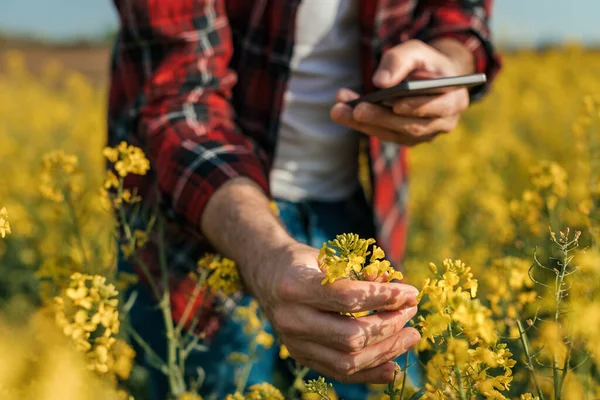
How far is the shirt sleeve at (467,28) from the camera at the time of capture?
1.92 m

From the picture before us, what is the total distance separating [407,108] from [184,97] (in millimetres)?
553

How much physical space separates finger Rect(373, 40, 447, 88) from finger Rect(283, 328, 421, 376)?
2.06 ft

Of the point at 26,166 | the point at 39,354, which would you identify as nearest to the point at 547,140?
the point at 26,166

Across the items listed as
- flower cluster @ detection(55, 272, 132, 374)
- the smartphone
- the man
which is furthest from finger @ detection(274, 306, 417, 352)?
the smartphone

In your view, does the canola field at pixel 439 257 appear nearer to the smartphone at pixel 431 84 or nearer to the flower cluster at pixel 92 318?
the flower cluster at pixel 92 318

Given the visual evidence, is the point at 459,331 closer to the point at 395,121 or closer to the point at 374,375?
the point at 374,375

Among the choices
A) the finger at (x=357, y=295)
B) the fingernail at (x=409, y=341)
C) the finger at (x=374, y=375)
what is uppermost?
the finger at (x=357, y=295)

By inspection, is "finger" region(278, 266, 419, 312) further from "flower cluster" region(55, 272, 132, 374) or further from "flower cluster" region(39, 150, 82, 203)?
"flower cluster" region(39, 150, 82, 203)

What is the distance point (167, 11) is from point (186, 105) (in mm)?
220

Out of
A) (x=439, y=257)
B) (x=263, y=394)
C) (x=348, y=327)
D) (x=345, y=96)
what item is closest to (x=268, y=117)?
(x=345, y=96)

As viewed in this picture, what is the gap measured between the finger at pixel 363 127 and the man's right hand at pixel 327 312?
1.09 ft

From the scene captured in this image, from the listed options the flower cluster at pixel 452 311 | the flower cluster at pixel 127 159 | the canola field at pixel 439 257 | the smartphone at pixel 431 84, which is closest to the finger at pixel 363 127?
the smartphone at pixel 431 84

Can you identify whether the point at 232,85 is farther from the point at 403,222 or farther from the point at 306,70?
the point at 403,222

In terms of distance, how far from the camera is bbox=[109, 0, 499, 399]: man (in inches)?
59.7
